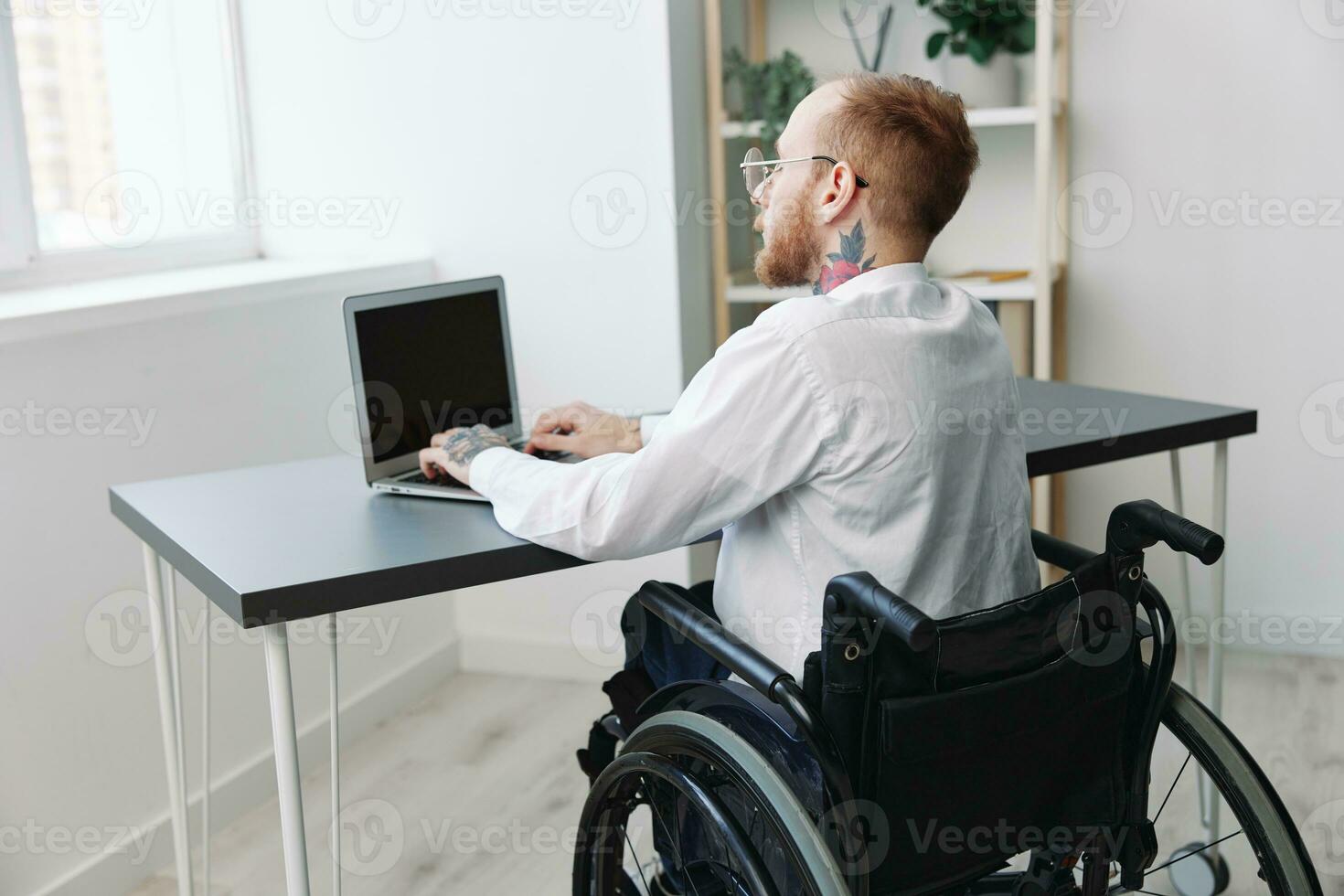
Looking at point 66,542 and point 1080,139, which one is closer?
point 66,542

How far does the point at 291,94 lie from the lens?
2.98 m

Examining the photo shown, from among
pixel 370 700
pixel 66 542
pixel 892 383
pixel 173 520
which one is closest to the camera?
pixel 892 383

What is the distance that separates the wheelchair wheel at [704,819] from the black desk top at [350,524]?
0.25 m

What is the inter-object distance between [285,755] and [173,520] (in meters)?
0.41

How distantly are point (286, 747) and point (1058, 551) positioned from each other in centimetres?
90

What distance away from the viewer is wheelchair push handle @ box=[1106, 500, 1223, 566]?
1.31 meters

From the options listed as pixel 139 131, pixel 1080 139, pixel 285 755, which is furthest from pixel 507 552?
pixel 1080 139

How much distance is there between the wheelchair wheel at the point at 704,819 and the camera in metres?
1.19

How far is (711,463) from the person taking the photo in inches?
50.9

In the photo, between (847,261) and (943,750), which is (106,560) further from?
(943,750)

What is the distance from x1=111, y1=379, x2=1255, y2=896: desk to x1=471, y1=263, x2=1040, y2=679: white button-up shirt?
0.14 metres

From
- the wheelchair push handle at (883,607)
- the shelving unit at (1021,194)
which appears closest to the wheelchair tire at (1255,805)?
the wheelchair push handle at (883,607)

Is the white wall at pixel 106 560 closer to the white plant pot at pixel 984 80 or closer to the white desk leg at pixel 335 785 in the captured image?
the white desk leg at pixel 335 785

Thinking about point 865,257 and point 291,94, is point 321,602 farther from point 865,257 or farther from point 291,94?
point 291,94
